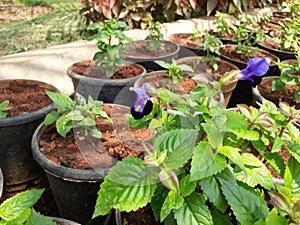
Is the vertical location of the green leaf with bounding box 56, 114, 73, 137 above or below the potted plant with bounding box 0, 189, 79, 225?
below

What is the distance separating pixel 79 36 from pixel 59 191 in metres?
2.62

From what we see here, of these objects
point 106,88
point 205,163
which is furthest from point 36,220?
point 106,88

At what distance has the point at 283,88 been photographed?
224 cm

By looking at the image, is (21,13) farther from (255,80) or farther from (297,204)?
(297,204)

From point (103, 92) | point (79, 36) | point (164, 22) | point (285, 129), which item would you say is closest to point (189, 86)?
point (103, 92)

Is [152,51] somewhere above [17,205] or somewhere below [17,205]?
below

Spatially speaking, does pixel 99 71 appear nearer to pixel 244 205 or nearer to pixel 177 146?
pixel 177 146

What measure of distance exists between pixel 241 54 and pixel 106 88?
4.15ft

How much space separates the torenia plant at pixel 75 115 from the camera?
1.54m

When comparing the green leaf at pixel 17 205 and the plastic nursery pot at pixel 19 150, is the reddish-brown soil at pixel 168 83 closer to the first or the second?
the plastic nursery pot at pixel 19 150

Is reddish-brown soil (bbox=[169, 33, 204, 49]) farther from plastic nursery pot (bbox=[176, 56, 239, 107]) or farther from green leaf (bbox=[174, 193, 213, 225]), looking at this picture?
green leaf (bbox=[174, 193, 213, 225])

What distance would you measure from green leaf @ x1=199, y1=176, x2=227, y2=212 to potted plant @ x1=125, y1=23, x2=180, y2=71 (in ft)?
5.31

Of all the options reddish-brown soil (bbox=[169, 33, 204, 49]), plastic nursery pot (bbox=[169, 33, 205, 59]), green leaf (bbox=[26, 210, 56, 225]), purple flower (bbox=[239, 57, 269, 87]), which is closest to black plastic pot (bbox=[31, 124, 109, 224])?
green leaf (bbox=[26, 210, 56, 225])

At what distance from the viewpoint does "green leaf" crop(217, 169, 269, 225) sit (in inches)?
34.9
